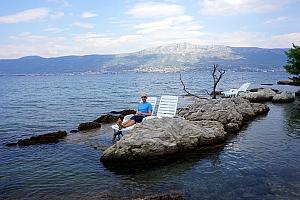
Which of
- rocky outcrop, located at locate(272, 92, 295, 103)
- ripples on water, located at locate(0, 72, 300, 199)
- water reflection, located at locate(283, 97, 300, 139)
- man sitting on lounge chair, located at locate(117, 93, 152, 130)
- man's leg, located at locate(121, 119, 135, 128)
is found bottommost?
ripples on water, located at locate(0, 72, 300, 199)

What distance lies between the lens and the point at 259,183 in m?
8.84

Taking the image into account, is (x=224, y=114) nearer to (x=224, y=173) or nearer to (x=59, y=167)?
(x=224, y=173)

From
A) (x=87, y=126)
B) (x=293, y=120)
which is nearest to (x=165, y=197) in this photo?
(x=87, y=126)

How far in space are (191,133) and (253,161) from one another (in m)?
2.85

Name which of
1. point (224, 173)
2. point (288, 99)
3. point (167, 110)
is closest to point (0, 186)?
point (224, 173)

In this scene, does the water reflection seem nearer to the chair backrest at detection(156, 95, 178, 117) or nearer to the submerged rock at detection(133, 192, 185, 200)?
the chair backrest at detection(156, 95, 178, 117)

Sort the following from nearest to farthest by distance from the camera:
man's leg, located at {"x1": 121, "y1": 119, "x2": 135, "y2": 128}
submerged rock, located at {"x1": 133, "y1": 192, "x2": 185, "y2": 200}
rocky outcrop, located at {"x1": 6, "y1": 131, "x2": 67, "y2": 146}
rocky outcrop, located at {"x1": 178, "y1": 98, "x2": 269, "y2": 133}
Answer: submerged rock, located at {"x1": 133, "y1": 192, "x2": 185, "y2": 200}, man's leg, located at {"x1": 121, "y1": 119, "x2": 135, "y2": 128}, rocky outcrop, located at {"x1": 6, "y1": 131, "x2": 67, "y2": 146}, rocky outcrop, located at {"x1": 178, "y1": 98, "x2": 269, "y2": 133}

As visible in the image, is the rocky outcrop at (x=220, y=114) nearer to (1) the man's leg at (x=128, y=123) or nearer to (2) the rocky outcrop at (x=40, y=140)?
(1) the man's leg at (x=128, y=123)

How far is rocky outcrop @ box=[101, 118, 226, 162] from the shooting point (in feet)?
37.1

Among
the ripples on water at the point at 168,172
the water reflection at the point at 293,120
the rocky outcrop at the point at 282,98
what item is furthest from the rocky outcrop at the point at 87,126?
the rocky outcrop at the point at 282,98

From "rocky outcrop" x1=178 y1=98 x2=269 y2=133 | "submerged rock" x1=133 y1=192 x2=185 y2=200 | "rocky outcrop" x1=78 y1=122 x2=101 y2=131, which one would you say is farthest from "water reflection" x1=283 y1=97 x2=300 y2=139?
"rocky outcrop" x1=78 y1=122 x2=101 y2=131

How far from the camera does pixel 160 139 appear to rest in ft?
38.5

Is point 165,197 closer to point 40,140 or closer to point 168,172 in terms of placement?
point 168,172

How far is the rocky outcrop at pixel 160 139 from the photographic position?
11.3 m
